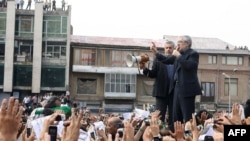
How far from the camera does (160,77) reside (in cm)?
952

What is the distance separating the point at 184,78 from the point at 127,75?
4258 centimetres

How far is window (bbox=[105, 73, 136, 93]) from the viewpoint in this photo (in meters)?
50.3

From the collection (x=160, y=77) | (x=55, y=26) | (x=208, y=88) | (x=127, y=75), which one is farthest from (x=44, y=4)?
(x=160, y=77)

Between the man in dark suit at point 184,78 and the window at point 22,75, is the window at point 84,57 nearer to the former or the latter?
the window at point 22,75

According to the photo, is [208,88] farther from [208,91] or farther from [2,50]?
[2,50]

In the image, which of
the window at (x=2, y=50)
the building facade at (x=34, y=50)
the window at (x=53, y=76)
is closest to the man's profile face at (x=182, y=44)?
the building facade at (x=34, y=50)

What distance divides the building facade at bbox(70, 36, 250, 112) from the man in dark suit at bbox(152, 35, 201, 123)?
39.2 m

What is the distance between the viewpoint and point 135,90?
50719mm

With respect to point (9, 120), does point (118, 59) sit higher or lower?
higher

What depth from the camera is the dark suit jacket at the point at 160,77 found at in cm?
944

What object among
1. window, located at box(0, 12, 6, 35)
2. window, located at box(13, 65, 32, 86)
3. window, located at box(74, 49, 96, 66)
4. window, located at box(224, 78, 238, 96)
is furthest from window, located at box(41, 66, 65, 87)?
window, located at box(224, 78, 238, 96)

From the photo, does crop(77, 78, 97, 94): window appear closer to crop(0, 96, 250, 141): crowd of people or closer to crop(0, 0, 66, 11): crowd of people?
crop(0, 0, 66, 11): crowd of people

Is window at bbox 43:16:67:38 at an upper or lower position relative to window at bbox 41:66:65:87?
upper

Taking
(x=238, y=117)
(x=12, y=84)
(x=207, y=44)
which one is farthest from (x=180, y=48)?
(x=207, y=44)
